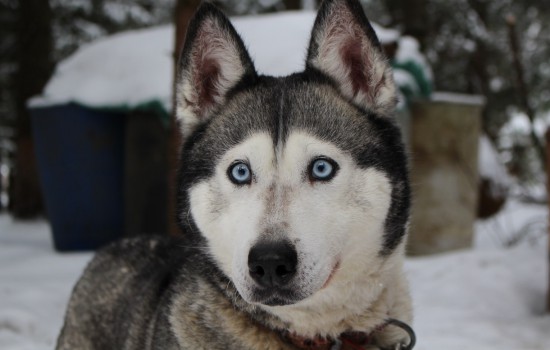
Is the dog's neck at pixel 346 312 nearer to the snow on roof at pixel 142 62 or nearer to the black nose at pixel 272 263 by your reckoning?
the black nose at pixel 272 263

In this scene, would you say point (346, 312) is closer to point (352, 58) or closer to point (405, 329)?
point (405, 329)

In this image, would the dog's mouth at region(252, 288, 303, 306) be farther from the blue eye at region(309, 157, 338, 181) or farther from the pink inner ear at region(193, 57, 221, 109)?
the pink inner ear at region(193, 57, 221, 109)

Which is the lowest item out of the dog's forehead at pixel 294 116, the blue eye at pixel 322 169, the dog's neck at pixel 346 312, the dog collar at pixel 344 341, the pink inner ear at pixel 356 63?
the dog collar at pixel 344 341

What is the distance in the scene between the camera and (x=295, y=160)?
6.54ft

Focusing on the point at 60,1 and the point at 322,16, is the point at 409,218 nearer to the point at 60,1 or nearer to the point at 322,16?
the point at 322,16

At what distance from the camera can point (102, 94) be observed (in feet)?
20.3

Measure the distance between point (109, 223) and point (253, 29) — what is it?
7.86 ft

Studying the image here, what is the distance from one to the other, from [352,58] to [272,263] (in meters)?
0.89

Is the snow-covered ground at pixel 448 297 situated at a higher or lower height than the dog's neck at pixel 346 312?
lower

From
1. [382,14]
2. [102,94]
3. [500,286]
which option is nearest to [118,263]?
[500,286]

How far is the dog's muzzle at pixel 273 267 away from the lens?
1.79m

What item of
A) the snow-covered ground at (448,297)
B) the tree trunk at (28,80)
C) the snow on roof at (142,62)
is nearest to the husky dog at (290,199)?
the snow-covered ground at (448,297)

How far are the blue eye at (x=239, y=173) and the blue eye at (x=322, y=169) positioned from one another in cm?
20

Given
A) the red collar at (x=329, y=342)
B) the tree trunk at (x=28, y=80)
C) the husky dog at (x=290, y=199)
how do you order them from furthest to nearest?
1. the tree trunk at (x=28, y=80)
2. the red collar at (x=329, y=342)
3. the husky dog at (x=290, y=199)
